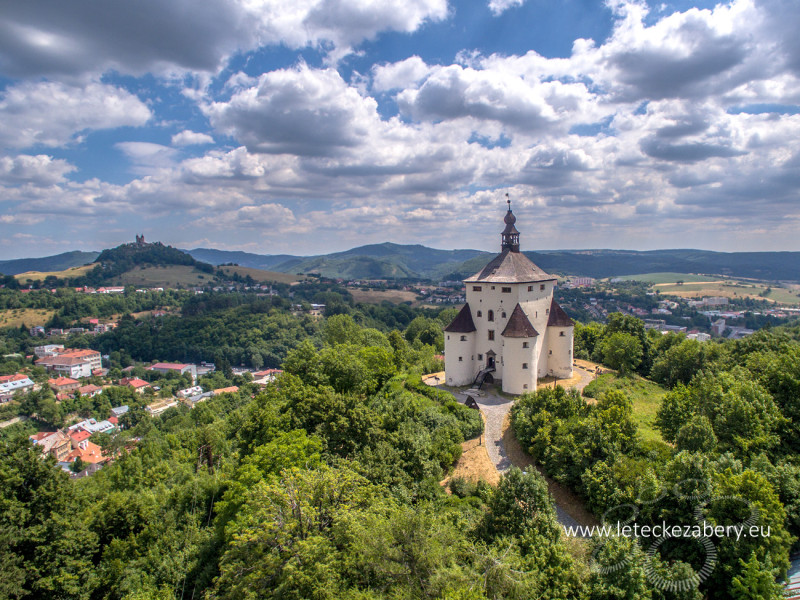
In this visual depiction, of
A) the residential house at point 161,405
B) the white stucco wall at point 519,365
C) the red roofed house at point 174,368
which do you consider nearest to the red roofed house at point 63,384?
the red roofed house at point 174,368

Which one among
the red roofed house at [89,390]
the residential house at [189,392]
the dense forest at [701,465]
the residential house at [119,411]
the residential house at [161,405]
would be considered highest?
the dense forest at [701,465]

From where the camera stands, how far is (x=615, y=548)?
15.5 meters

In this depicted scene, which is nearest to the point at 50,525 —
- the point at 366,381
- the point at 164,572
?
the point at 164,572

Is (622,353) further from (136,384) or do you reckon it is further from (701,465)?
(136,384)

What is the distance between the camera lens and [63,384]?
116562 mm

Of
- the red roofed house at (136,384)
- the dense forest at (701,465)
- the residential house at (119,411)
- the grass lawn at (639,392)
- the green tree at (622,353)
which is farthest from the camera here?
the red roofed house at (136,384)

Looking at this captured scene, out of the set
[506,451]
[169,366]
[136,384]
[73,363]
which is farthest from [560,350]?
[73,363]

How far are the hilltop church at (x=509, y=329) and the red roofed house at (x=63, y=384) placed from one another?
390 feet

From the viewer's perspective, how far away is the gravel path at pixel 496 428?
2244cm

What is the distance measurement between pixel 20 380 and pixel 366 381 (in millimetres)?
125975

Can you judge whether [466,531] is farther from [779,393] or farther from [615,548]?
[779,393]

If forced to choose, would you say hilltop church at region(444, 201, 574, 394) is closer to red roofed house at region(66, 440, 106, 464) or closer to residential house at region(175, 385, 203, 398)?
red roofed house at region(66, 440, 106, 464)

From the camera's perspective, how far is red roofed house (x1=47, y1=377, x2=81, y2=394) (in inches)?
4513

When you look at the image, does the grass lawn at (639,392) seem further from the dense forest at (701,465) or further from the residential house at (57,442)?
the residential house at (57,442)
